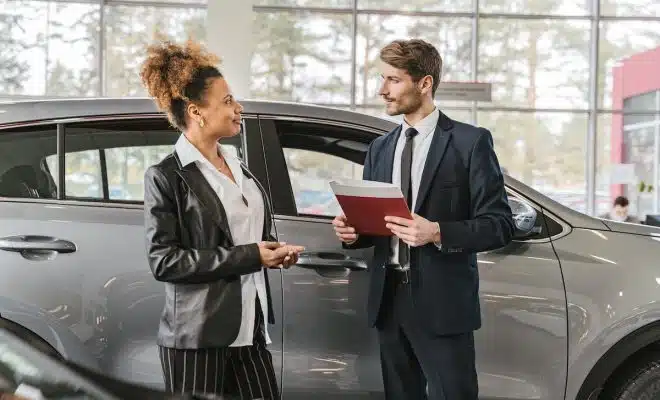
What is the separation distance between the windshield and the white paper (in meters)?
0.94

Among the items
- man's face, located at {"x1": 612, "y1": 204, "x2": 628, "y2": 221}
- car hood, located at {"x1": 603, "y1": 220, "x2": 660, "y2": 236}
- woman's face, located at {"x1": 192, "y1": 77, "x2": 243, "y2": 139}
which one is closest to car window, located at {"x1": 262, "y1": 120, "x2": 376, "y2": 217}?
woman's face, located at {"x1": 192, "y1": 77, "x2": 243, "y2": 139}

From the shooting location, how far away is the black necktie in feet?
7.86

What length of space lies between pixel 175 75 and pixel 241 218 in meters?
0.41

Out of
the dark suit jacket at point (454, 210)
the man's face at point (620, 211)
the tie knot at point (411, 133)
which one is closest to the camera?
the dark suit jacket at point (454, 210)

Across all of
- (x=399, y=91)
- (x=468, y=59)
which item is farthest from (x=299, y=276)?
(x=468, y=59)

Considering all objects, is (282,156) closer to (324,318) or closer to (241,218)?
(324,318)

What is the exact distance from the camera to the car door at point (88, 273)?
104 inches

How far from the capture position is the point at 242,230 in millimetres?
2143

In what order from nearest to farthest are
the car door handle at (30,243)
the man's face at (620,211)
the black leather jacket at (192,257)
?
the black leather jacket at (192,257), the car door handle at (30,243), the man's face at (620,211)

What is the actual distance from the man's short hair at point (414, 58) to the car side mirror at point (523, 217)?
23.2 inches

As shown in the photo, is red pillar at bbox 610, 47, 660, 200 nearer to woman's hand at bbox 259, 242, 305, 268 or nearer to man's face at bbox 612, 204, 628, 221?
man's face at bbox 612, 204, 628, 221

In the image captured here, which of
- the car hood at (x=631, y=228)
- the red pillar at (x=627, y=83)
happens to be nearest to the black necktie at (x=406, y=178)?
the car hood at (x=631, y=228)

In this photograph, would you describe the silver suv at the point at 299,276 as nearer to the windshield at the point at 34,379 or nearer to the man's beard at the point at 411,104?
the man's beard at the point at 411,104

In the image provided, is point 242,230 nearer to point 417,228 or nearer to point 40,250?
point 417,228
